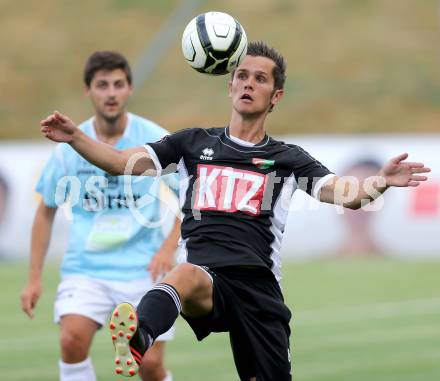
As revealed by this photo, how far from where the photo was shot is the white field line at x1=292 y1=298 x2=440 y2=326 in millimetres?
12758

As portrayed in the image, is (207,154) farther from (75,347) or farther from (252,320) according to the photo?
(75,347)

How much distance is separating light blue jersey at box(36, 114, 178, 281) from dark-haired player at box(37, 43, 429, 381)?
4.45 feet

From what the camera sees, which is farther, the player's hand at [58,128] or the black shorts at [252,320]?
the black shorts at [252,320]

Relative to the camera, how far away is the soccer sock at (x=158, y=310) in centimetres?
556

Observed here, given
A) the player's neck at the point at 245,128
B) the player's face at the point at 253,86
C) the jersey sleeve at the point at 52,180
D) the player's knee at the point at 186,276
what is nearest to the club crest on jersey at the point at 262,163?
the player's neck at the point at 245,128

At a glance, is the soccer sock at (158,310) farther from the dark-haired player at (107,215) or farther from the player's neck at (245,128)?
the dark-haired player at (107,215)

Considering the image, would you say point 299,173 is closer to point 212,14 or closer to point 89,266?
point 212,14

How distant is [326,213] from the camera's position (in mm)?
18844

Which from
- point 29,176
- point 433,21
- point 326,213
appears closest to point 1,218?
point 29,176

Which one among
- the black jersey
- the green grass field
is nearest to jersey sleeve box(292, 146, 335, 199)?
the black jersey

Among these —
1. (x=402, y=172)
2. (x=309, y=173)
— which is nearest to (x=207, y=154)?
(x=309, y=173)

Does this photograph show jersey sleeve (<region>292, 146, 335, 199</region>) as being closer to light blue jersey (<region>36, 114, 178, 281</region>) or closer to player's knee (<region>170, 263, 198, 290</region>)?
player's knee (<region>170, 263, 198, 290</region>)

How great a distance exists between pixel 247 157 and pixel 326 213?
12.5 m

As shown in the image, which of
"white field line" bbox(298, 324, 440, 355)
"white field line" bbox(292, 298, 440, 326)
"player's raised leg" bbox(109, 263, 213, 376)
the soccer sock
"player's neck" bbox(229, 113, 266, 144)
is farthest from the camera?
"white field line" bbox(292, 298, 440, 326)
